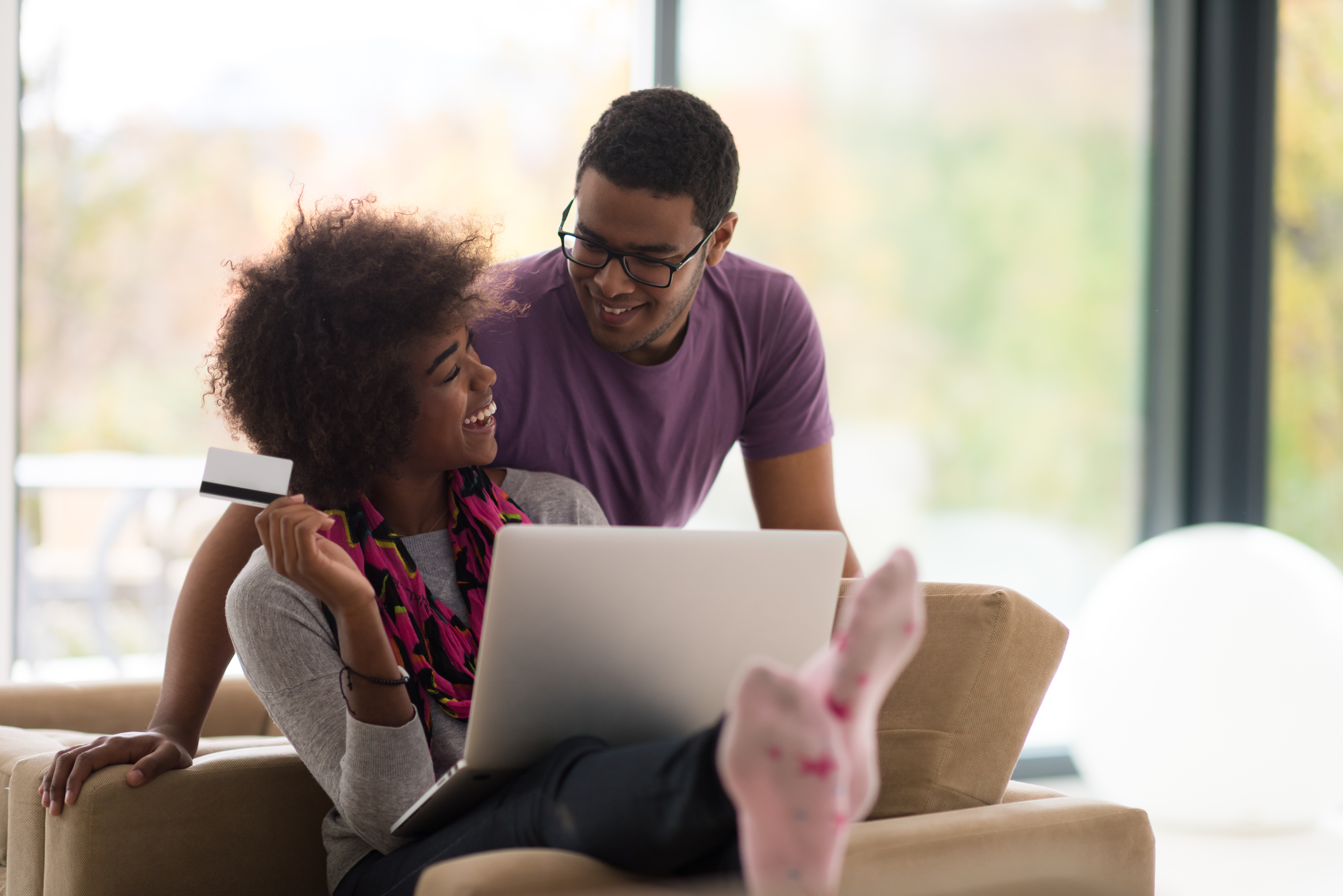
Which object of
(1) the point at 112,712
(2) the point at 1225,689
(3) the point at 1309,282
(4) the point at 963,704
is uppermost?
(3) the point at 1309,282

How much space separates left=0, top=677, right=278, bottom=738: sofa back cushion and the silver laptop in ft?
→ 3.25

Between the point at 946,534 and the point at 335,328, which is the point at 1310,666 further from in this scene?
the point at 335,328

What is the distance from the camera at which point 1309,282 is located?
394cm

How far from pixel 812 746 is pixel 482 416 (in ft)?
2.73

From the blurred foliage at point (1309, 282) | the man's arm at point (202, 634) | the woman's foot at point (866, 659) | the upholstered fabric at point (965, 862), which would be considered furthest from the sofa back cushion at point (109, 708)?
the blurred foliage at point (1309, 282)

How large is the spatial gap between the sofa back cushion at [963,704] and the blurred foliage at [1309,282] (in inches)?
113

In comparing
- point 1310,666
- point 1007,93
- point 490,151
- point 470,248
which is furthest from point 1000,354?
point 470,248

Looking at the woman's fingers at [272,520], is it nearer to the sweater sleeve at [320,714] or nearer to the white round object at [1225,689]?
the sweater sleeve at [320,714]

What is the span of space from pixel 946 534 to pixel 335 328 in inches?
106

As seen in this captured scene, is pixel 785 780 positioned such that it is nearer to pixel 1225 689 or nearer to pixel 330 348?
pixel 330 348

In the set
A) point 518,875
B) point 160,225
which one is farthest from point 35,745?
point 160,225

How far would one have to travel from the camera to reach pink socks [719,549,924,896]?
96 cm

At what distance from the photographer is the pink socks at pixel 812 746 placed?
96 centimetres

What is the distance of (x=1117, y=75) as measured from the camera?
4.08m
